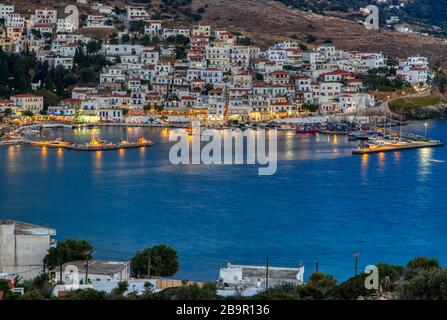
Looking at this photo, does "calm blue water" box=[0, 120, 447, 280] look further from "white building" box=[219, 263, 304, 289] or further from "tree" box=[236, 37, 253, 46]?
"tree" box=[236, 37, 253, 46]

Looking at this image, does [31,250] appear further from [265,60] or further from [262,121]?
[265,60]

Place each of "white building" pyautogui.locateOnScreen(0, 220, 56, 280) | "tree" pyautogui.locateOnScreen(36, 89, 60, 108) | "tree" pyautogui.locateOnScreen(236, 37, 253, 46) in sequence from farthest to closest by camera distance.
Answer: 1. "tree" pyautogui.locateOnScreen(236, 37, 253, 46)
2. "tree" pyautogui.locateOnScreen(36, 89, 60, 108)
3. "white building" pyautogui.locateOnScreen(0, 220, 56, 280)

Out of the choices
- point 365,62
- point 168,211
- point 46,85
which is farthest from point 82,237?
point 365,62

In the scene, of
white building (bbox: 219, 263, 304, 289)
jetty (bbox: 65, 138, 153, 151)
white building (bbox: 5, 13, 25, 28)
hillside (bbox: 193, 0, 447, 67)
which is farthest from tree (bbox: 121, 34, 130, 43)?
white building (bbox: 219, 263, 304, 289)

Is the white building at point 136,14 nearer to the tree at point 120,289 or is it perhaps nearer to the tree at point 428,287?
the tree at point 120,289

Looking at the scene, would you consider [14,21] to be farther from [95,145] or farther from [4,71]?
[95,145]
